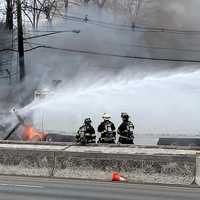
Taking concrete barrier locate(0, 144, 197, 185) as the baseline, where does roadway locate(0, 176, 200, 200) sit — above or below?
below

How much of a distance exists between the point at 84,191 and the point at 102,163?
1692 mm

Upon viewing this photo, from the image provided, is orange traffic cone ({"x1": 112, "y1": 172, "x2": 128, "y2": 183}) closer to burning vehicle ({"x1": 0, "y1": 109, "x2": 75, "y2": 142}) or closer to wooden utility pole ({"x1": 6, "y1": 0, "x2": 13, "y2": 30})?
burning vehicle ({"x1": 0, "y1": 109, "x2": 75, "y2": 142})

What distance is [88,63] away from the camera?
133 feet

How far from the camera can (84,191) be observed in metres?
9.12

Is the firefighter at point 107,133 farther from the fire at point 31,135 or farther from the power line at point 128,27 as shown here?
the power line at point 128,27

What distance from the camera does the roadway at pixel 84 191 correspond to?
27.7ft

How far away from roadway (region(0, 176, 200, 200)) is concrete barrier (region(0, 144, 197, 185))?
1.08 ft

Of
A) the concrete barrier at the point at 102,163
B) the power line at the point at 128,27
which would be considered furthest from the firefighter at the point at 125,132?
the power line at the point at 128,27

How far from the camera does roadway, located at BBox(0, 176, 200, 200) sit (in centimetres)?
843

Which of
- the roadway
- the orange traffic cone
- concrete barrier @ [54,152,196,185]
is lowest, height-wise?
the roadway

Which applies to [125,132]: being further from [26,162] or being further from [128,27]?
[128,27]

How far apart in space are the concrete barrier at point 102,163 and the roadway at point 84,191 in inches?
13.0

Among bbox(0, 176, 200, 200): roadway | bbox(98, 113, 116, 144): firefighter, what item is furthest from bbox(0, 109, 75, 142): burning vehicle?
bbox(0, 176, 200, 200): roadway

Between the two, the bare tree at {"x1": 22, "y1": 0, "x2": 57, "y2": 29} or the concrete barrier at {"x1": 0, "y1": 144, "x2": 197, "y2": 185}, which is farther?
the bare tree at {"x1": 22, "y1": 0, "x2": 57, "y2": 29}
